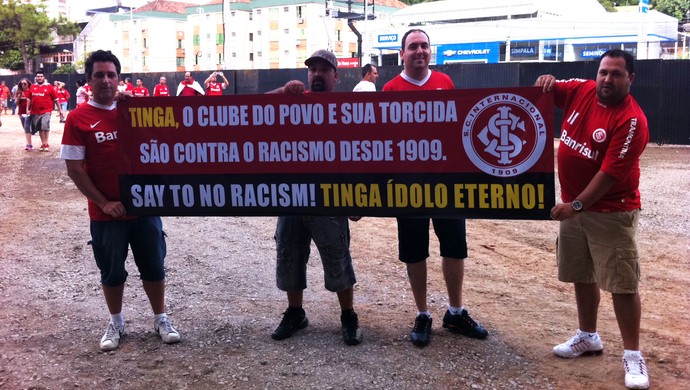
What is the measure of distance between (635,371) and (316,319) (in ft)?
7.27

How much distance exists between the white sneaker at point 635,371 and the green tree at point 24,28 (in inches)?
2762

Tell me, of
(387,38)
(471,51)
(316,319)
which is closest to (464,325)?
(316,319)

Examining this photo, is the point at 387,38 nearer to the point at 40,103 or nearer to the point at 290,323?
the point at 40,103

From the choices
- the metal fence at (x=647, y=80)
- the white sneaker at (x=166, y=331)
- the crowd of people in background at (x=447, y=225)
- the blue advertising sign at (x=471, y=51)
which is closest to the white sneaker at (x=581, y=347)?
the crowd of people in background at (x=447, y=225)

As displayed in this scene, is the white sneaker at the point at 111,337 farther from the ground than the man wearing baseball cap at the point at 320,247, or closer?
closer

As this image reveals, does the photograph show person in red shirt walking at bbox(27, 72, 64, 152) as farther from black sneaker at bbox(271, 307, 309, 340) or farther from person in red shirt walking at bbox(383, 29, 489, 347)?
person in red shirt walking at bbox(383, 29, 489, 347)

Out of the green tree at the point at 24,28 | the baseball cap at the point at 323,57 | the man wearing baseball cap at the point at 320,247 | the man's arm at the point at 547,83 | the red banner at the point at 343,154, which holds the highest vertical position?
the green tree at the point at 24,28

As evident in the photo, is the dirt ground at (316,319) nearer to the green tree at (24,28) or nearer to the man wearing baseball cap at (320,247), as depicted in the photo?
the man wearing baseball cap at (320,247)

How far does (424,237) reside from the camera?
4.61 m

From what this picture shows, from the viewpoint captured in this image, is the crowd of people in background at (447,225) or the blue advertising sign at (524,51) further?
the blue advertising sign at (524,51)

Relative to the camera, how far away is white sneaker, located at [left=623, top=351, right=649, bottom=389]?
12.9 ft

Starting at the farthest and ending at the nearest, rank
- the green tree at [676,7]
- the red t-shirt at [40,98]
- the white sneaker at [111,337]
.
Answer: the green tree at [676,7], the red t-shirt at [40,98], the white sneaker at [111,337]

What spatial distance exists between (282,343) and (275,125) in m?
1.45

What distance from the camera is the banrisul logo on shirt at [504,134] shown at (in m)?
4.19
